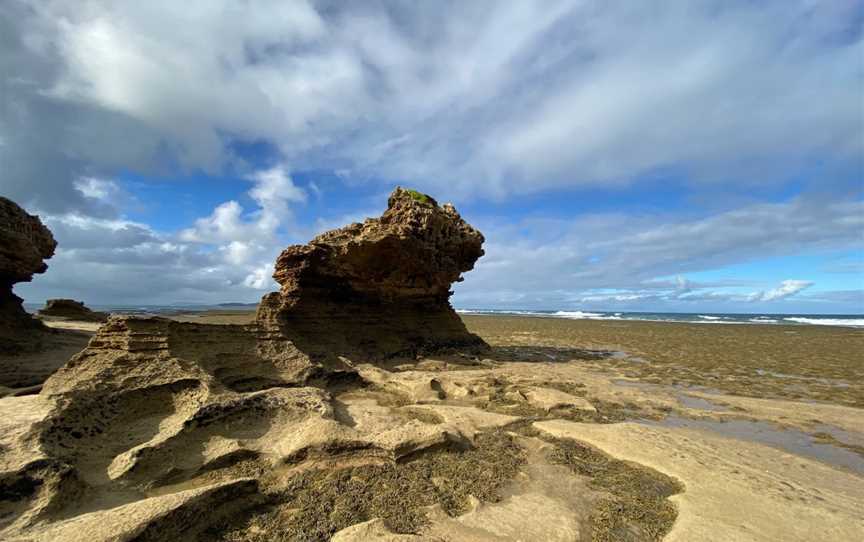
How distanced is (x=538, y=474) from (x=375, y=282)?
10.9m

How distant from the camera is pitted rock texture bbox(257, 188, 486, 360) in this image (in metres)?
13.9

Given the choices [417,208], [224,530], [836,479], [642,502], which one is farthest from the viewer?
[417,208]

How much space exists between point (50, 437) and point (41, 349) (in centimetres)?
1246

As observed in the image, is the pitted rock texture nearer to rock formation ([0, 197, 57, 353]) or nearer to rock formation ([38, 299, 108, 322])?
rock formation ([0, 197, 57, 353])

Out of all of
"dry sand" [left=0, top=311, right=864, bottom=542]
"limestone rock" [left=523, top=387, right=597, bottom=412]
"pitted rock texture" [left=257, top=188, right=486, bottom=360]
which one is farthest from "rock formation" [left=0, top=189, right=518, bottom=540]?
"limestone rock" [left=523, top=387, right=597, bottom=412]

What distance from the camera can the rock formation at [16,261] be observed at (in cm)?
1452

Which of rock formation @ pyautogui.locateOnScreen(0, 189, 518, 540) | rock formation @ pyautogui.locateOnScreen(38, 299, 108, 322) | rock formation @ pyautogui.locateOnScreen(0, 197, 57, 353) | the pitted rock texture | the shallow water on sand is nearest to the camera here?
rock formation @ pyautogui.locateOnScreen(0, 189, 518, 540)

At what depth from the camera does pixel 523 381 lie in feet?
38.6

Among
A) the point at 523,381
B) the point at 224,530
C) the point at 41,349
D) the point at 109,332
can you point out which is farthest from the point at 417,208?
the point at 41,349

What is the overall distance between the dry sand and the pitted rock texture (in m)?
3.90

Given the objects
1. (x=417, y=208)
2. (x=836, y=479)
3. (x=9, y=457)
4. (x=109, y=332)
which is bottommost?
(x=836, y=479)

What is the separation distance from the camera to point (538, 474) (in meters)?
5.66

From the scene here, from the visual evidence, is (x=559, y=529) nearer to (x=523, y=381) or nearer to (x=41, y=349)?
(x=523, y=381)


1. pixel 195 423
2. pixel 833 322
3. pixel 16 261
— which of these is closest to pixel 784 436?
pixel 195 423
